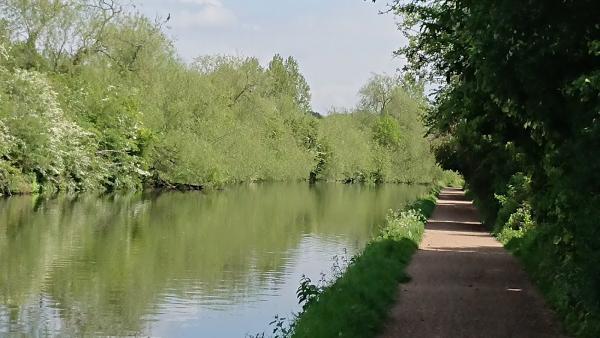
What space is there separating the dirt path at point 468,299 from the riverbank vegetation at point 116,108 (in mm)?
11477

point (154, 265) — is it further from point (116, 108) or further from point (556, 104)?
point (116, 108)

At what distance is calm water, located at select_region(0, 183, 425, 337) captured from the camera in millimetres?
15242

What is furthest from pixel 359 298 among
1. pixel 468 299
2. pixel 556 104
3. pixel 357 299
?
pixel 556 104

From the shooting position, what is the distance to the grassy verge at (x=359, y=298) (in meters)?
10.9

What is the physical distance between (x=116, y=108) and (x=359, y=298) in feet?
143

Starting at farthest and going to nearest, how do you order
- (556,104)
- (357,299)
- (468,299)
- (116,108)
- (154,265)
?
1. (116,108)
2. (154,265)
3. (468,299)
4. (357,299)
5. (556,104)

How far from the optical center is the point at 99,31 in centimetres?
5369

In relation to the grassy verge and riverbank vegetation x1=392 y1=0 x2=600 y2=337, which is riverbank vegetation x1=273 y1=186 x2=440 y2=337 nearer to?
the grassy verge

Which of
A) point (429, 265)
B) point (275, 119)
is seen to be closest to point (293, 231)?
point (429, 265)

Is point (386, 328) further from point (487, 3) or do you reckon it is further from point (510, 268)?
point (510, 268)

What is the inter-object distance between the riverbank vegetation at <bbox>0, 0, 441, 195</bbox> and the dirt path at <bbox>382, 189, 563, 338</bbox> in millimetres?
11477

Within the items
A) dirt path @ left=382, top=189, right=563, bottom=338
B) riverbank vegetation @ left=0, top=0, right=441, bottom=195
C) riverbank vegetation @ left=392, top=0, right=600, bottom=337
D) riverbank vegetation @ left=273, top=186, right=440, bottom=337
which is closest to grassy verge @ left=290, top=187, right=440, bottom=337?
riverbank vegetation @ left=273, top=186, right=440, bottom=337

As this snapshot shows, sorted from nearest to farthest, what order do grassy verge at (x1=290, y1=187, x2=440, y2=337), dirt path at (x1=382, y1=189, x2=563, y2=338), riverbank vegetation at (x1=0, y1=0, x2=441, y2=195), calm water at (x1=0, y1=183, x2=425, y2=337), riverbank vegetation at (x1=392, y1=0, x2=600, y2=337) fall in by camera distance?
1. riverbank vegetation at (x1=392, y1=0, x2=600, y2=337)
2. grassy verge at (x1=290, y1=187, x2=440, y2=337)
3. dirt path at (x1=382, y1=189, x2=563, y2=338)
4. calm water at (x1=0, y1=183, x2=425, y2=337)
5. riverbank vegetation at (x1=0, y1=0, x2=441, y2=195)

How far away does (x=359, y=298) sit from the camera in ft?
42.0
